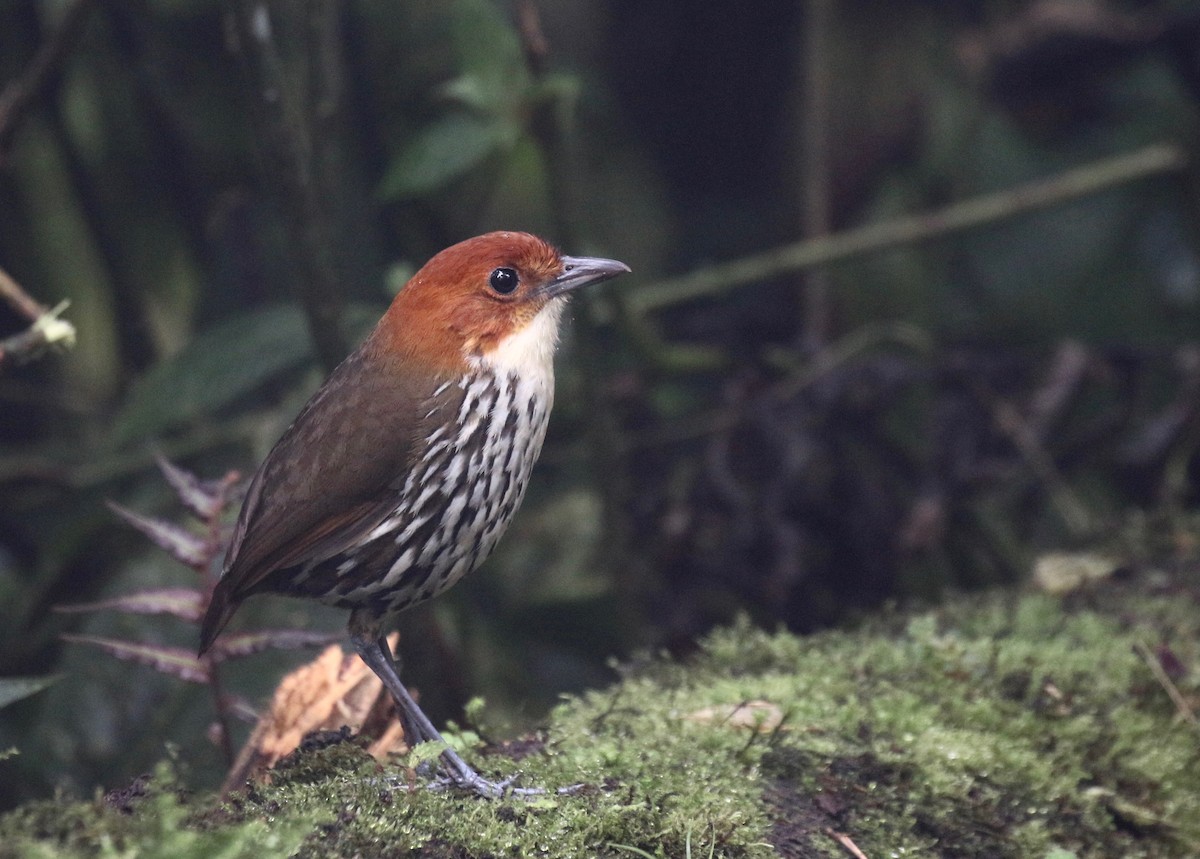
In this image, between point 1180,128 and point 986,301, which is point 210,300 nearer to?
point 986,301

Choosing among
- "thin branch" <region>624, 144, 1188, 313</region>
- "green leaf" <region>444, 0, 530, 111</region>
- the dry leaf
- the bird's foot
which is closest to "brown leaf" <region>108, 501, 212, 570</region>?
the bird's foot

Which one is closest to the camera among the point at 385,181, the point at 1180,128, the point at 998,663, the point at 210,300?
the point at 998,663

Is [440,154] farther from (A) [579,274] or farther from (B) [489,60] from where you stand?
(A) [579,274]

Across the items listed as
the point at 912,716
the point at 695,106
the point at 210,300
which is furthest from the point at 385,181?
the point at 695,106

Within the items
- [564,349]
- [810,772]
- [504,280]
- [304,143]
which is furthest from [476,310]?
[564,349]

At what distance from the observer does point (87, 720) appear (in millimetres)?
3469

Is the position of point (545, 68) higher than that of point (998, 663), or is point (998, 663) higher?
point (545, 68)

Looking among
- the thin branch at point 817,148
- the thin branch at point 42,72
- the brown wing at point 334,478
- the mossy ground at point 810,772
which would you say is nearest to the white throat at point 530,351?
the brown wing at point 334,478

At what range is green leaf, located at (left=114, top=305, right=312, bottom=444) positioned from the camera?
3.57 meters

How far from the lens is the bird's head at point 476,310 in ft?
8.93

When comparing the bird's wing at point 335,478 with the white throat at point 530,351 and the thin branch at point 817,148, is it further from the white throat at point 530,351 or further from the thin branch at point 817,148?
the thin branch at point 817,148

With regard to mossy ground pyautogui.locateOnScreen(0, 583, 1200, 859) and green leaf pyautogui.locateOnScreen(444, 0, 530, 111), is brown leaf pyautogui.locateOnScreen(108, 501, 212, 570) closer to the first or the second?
mossy ground pyautogui.locateOnScreen(0, 583, 1200, 859)

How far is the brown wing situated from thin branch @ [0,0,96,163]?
4.29ft

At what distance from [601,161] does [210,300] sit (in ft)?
5.32
